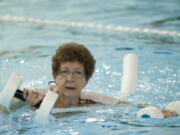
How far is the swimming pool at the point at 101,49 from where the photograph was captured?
2.97 meters

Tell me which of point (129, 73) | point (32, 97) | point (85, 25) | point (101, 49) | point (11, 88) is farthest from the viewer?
point (85, 25)

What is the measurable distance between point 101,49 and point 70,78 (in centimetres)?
300

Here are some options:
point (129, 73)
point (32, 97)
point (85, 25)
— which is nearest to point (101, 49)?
point (85, 25)

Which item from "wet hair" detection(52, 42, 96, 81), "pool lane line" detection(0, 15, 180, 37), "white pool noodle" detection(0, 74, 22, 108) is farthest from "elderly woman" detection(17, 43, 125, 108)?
"pool lane line" detection(0, 15, 180, 37)

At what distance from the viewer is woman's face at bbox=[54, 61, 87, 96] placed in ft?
10.0

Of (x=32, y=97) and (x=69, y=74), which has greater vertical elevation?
(x=69, y=74)

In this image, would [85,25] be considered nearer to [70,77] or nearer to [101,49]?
[101,49]

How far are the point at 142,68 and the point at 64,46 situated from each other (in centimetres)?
212

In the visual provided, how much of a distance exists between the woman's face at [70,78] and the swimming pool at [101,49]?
22 centimetres

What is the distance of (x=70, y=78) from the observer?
3027mm

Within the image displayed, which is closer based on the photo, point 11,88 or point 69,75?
point 11,88

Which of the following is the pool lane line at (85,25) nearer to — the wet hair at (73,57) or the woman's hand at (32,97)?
the wet hair at (73,57)

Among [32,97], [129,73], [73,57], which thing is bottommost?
[32,97]

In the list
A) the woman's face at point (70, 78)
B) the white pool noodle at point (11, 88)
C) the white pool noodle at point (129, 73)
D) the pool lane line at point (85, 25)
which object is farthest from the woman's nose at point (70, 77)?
the pool lane line at point (85, 25)
